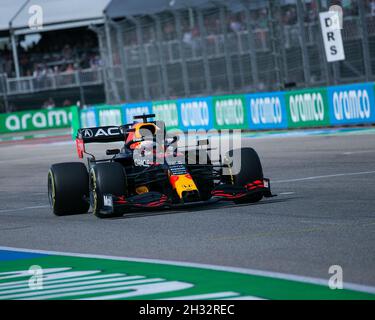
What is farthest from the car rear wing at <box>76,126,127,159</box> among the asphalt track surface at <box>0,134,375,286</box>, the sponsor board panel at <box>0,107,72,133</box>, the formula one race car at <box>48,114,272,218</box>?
the sponsor board panel at <box>0,107,72,133</box>

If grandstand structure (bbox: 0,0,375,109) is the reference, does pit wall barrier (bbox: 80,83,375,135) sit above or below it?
below

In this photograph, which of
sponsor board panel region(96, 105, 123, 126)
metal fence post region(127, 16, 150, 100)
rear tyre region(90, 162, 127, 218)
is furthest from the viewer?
sponsor board panel region(96, 105, 123, 126)

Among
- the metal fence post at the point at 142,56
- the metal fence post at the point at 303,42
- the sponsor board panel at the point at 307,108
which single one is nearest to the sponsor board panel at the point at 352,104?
the sponsor board panel at the point at 307,108

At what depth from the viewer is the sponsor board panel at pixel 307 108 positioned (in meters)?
25.7

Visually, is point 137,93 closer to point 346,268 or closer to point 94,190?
point 94,190

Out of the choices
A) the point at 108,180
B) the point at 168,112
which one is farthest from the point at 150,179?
the point at 168,112

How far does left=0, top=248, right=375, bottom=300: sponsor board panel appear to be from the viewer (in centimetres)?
661

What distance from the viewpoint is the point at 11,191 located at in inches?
684

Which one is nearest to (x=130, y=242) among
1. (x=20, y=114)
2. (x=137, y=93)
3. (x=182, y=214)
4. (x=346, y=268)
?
(x=182, y=214)

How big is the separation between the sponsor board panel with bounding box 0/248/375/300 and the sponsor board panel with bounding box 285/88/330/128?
17.6 meters

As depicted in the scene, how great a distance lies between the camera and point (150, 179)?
11906mm

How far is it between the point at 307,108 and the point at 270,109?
5.47 feet

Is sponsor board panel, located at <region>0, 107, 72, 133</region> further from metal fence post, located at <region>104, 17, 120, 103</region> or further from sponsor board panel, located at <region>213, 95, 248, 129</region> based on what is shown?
sponsor board panel, located at <region>213, 95, 248, 129</region>
